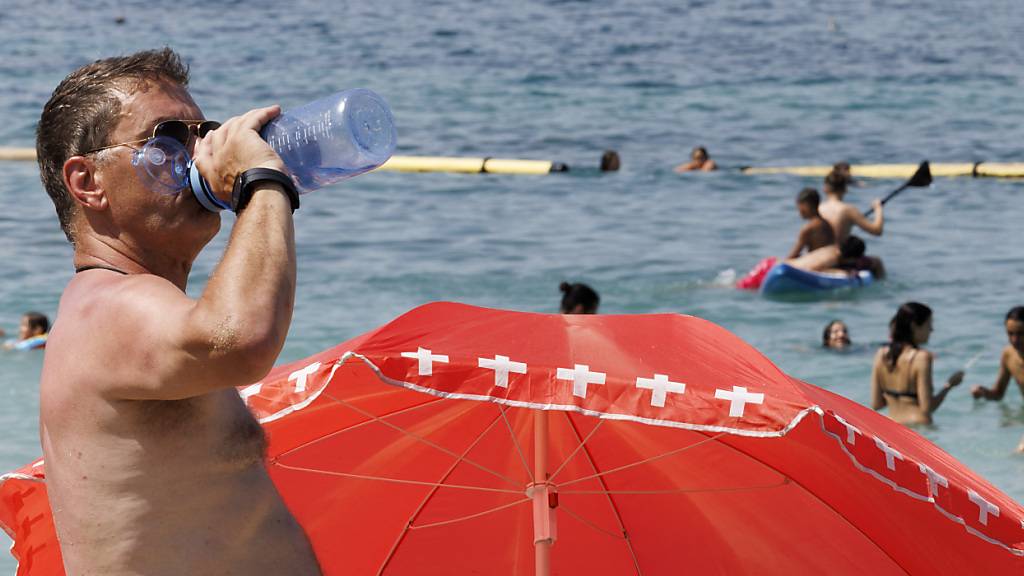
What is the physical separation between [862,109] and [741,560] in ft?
67.3

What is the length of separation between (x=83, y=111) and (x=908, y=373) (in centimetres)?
719

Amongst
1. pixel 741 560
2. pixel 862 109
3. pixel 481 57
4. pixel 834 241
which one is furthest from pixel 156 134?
pixel 481 57

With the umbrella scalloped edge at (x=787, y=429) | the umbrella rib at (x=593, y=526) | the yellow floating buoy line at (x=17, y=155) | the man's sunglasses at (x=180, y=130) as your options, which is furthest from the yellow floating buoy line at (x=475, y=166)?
the man's sunglasses at (x=180, y=130)

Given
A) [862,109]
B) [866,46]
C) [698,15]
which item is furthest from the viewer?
[698,15]

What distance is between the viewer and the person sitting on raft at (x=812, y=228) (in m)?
12.7

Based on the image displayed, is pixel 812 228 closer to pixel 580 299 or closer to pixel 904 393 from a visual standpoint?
pixel 904 393

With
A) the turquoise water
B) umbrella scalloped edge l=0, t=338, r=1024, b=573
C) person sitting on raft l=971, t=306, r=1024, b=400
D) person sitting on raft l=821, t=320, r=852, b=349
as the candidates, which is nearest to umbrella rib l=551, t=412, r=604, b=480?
umbrella scalloped edge l=0, t=338, r=1024, b=573

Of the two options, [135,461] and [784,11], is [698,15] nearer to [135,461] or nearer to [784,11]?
[784,11]

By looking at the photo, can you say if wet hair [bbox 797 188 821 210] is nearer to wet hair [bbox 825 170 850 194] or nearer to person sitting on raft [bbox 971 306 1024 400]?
wet hair [bbox 825 170 850 194]

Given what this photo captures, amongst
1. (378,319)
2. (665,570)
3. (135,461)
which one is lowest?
(378,319)

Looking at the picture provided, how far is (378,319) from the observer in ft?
38.7

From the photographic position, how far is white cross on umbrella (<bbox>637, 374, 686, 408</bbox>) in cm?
284

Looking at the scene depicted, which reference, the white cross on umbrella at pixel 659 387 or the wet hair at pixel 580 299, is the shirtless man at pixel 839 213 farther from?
the white cross on umbrella at pixel 659 387

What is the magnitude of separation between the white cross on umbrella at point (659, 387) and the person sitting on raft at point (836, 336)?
825cm
